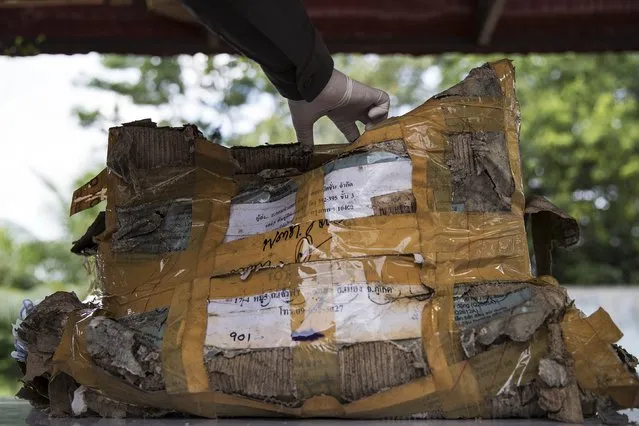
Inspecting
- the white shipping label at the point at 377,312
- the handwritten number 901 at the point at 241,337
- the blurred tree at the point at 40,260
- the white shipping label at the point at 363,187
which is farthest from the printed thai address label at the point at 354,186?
the blurred tree at the point at 40,260

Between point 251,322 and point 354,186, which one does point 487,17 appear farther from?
point 251,322

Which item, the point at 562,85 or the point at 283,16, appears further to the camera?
the point at 562,85

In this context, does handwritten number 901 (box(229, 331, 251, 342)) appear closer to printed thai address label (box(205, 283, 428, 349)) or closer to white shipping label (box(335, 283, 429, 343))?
printed thai address label (box(205, 283, 428, 349))

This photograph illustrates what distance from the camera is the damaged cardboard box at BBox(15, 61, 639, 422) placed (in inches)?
66.9

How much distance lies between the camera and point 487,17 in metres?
3.63

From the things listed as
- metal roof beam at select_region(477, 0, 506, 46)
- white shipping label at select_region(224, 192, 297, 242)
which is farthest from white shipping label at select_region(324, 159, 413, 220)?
metal roof beam at select_region(477, 0, 506, 46)

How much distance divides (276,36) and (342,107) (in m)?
0.53

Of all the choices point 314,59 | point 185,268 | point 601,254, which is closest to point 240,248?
point 185,268

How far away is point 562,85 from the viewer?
14.6 m

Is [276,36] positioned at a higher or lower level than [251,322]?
higher

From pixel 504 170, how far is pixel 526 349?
0.47 m

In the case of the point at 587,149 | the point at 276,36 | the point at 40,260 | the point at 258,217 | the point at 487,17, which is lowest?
the point at 258,217

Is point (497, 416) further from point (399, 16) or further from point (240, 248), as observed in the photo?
point (399, 16)

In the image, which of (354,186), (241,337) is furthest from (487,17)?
(241,337)
